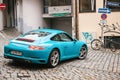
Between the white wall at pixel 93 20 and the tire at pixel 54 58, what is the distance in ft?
40.6

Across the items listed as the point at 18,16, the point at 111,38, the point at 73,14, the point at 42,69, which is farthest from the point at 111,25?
the point at 42,69

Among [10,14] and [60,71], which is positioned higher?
[10,14]

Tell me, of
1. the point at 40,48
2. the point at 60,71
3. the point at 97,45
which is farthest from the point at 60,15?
the point at 60,71

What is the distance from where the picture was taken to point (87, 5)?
24031 millimetres

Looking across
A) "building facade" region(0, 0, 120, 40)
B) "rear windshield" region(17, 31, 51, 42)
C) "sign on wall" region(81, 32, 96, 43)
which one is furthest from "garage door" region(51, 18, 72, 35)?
"rear windshield" region(17, 31, 51, 42)

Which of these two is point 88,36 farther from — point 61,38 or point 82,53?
point 61,38

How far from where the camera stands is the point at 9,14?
3058 cm

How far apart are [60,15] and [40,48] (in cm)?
1709

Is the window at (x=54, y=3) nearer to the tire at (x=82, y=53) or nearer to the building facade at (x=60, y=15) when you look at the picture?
the building facade at (x=60, y=15)

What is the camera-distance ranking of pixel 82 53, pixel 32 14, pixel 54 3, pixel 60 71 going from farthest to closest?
pixel 54 3 → pixel 32 14 → pixel 82 53 → pixel 60 71

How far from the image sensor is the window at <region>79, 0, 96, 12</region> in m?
23.6

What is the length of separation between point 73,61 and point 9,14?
1910 centimetres

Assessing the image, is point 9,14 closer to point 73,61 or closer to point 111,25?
point 111,25

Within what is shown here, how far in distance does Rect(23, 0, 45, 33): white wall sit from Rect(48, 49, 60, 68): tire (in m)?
16.3
